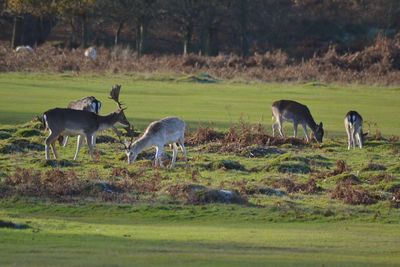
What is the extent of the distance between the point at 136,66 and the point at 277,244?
153 ft

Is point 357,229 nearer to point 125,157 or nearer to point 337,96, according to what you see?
point 125,157

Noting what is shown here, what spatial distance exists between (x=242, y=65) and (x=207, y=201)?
147ft

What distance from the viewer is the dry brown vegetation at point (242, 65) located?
60.0 meters

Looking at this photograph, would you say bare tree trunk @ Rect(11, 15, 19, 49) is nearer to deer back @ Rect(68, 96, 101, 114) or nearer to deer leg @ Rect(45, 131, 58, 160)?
deer back @ Rect(68, 96, 101, 114)

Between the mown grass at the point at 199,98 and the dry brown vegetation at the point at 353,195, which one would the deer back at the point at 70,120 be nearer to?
the mown grass at the point at 199,98

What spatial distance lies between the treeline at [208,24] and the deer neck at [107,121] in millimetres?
49172

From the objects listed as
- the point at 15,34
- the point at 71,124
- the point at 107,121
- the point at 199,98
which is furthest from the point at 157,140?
the point at 15,34

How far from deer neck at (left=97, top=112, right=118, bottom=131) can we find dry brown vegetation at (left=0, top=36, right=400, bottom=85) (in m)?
31.4

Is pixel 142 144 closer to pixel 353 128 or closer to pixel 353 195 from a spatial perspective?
pixel 353 195

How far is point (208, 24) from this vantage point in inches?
3167

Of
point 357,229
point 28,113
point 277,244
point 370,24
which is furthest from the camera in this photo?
point 370,24

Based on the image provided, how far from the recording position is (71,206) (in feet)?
64.1

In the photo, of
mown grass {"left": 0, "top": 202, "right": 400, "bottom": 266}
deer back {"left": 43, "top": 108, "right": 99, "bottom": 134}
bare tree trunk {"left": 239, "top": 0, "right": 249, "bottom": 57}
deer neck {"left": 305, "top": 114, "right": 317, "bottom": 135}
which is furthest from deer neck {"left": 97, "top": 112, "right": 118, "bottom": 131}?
bare tree trunk {"left": 239, "top": 0, "right": 249, "bottom": 57}

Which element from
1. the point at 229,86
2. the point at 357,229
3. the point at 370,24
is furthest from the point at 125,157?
the point at 370,24
